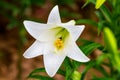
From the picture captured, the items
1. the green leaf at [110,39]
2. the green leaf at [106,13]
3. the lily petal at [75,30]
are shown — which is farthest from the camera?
the green leaf at [106,13]

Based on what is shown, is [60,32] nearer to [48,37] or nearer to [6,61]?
[48,37]

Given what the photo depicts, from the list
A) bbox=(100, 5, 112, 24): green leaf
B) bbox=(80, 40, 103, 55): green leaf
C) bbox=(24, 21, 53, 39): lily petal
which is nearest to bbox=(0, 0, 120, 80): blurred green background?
bbox=(100, 5, 112, 24): green leaf

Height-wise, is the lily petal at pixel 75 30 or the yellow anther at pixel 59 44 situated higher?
the lily petal at pixel 75 30

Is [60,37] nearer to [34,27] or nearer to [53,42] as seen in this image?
[53,42]

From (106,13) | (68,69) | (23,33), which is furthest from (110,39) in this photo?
(23,33)

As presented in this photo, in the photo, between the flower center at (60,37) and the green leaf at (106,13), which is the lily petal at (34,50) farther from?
the green leaf at (106,13)

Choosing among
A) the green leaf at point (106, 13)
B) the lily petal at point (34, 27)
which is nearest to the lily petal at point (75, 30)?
the lily petal at point (34, 27)

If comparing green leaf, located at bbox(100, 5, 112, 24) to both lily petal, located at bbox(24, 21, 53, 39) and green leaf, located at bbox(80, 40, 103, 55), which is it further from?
lily petal, located at bbox(24, 21, 53, 39)

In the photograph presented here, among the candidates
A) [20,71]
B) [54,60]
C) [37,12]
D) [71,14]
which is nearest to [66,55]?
[54,60]
